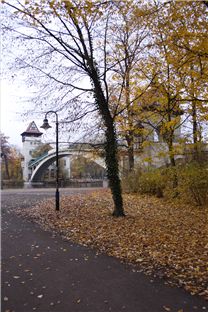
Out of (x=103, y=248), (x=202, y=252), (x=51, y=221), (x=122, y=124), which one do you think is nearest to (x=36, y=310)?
(x=103, y=248)

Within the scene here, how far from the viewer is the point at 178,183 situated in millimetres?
17172

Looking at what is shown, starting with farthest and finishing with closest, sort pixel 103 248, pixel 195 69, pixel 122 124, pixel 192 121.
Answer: pixel 122 124 < pixel 192 121 < pixel 195 69 < pixel 103 248

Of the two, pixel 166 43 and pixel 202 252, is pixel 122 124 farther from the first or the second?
pixel 202 252

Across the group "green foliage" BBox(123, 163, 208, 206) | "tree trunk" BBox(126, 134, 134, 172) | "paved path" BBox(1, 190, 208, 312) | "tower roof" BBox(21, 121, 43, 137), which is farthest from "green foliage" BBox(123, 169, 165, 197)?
"tower roof" BBox(21, 121, 43, 137)

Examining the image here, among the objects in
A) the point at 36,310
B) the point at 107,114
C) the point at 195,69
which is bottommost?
the point at 36,310

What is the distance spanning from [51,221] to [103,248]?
498 centimetres

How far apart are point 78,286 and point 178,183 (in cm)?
1203

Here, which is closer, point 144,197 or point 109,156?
point 109,156

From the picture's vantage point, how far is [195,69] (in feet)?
42.8

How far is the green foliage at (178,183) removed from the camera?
50.8 feet

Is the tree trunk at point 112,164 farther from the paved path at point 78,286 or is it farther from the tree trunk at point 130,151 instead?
the tree trunk at point 130,151

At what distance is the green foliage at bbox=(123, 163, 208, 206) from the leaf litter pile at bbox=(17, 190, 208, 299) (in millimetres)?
740

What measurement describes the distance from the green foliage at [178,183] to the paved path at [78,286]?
8340mm

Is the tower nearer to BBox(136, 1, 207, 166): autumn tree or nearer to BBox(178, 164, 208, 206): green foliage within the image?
BBox(136, 1, 207, 166): autumn tree
